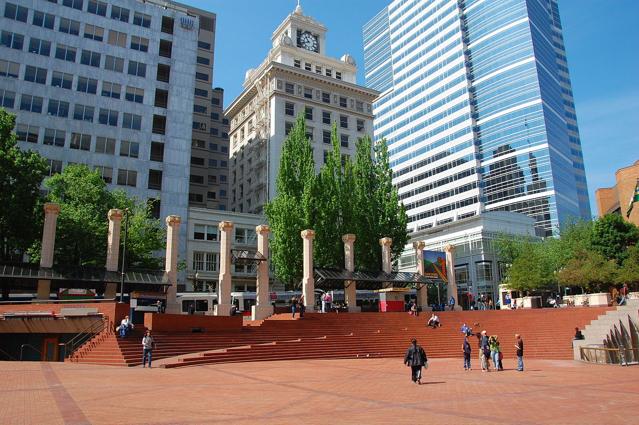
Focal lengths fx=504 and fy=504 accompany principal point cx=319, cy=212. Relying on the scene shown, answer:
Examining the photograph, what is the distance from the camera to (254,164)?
261 feet

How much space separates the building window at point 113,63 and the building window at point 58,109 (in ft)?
23.5

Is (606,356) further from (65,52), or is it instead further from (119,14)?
(119,14)

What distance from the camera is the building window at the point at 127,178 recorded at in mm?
59625

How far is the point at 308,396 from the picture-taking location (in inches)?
537

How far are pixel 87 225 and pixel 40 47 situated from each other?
1364 inches

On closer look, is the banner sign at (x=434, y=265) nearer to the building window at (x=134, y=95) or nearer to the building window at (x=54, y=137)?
the building window at (x=134, y=95)

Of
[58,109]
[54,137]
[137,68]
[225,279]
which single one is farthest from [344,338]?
[137,68]

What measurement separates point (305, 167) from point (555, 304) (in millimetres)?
25366

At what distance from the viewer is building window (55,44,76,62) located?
5991cm

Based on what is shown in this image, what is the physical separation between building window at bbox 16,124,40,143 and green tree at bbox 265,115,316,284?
101 ft

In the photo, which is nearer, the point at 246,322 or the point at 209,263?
the point at 246,322

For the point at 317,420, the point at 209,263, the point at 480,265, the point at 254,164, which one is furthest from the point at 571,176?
the point at 317,420

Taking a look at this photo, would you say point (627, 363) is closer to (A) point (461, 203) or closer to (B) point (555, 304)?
(B) point (555, 304)

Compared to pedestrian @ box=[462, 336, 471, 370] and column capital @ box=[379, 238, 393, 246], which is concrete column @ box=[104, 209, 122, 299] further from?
pedestrian @ box=[462, 336, 471, 370]
